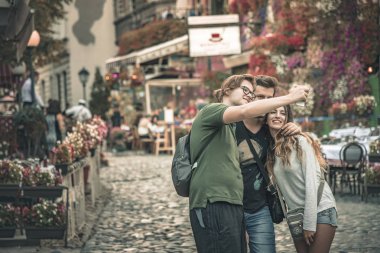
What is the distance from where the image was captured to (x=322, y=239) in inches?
207

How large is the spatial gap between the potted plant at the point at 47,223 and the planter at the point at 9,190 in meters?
0.34

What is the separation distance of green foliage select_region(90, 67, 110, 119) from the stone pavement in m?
28.0

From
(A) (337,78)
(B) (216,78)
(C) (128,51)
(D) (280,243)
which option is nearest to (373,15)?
(A) (337,78)

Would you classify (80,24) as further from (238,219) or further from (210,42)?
(238,219)

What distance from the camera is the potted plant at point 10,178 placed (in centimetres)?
992

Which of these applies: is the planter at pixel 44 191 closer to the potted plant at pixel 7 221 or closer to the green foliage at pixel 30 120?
the potted plant at pixel 7 221

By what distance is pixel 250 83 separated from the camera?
528 centimetres

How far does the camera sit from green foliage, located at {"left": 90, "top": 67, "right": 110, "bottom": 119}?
46.4 meters

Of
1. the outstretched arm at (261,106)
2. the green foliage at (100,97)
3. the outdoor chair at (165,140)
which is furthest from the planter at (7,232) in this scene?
the green foliage at (100,97)

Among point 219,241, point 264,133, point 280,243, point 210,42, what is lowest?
point 280,243

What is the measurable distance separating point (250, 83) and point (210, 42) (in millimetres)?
22240

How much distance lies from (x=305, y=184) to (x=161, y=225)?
6789 millimetres

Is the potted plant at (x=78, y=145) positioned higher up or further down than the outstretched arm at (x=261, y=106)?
further down

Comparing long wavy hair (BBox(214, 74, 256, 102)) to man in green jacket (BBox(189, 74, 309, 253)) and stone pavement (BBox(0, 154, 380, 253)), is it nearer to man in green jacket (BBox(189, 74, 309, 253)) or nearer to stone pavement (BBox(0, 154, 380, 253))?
man in green jacket (BBox(189, 74, 309, 253))
